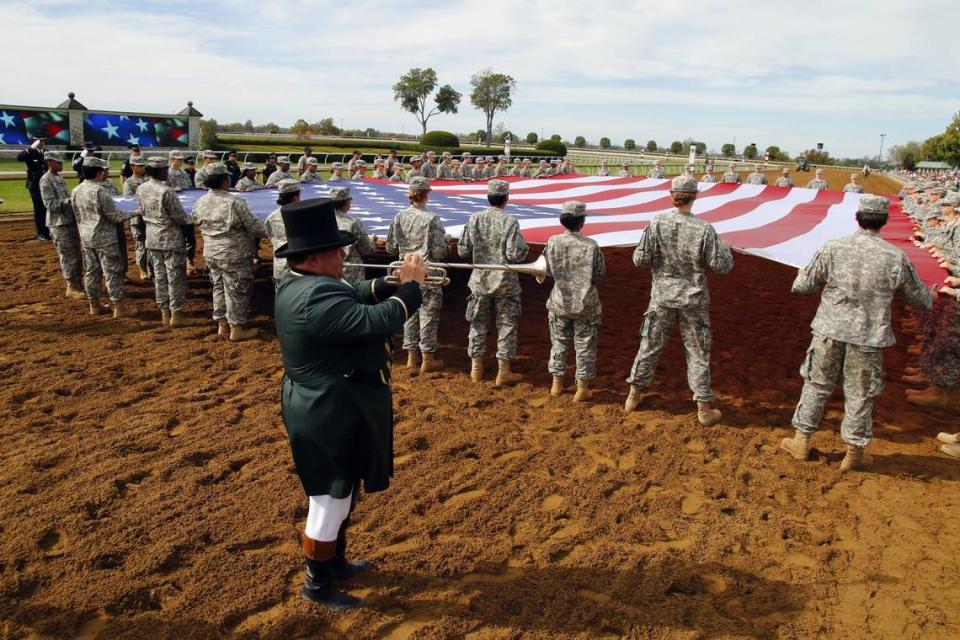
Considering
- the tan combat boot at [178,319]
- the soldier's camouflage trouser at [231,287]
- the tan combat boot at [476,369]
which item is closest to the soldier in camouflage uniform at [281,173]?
the tan combat boot at [178,319]

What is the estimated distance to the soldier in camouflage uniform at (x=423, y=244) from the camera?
5195 millimetres

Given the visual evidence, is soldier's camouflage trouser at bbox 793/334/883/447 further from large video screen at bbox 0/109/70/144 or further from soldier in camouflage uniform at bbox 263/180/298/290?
large video screen at bbox 0/109/70/144

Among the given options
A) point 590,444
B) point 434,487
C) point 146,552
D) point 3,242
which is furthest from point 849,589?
point 3,242

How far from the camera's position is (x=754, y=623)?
2535mm

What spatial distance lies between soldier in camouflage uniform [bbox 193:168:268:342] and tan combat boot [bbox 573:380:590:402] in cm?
326

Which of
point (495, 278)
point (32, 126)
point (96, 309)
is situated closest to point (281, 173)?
point (96, 309)

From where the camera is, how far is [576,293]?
15.1ft

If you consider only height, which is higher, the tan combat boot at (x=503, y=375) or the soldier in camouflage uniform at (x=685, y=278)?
the soldier in camouflage uniform at (x=685, y=278)

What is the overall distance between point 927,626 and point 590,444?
6.51ft

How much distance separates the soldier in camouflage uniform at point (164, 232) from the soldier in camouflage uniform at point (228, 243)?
0.40 m

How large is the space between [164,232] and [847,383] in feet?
19.7

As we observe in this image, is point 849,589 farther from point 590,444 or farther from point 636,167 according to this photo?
point 636,167

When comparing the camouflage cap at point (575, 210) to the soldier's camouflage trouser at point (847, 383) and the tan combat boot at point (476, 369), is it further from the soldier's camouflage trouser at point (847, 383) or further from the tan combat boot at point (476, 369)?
the soldier's camouflage trouser at point (847, 383)

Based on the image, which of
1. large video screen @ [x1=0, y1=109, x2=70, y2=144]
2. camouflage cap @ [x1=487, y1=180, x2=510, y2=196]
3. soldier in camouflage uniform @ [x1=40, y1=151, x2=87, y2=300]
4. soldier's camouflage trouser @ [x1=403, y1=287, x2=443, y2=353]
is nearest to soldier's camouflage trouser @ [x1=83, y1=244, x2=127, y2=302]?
soldier in camouflage uniform @ [x1=40, y1=151, x2=87, y2=300]
